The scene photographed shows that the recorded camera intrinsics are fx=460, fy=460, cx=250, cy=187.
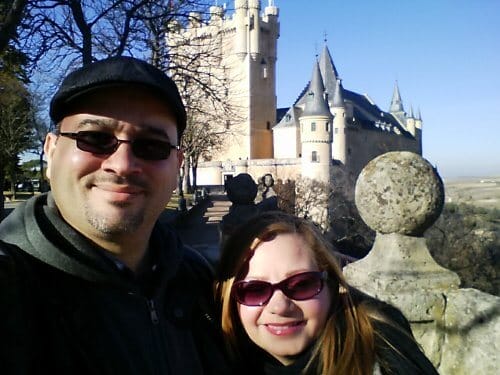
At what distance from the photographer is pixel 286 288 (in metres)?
1.67

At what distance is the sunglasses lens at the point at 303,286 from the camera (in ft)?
5.47

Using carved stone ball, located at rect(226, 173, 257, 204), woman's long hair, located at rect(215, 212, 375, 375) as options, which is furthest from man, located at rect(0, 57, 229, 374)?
carved stone ball, located at rect(226, 173, 257, 204)

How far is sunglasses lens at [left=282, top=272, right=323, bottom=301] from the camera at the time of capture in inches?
65.7

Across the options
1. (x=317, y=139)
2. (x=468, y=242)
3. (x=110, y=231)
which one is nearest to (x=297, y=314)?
(x=110, y=231)

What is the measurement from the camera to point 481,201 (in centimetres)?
4259

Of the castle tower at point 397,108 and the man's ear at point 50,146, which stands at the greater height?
the castle tower at point 397,108

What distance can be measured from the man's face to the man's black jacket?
0.23ft

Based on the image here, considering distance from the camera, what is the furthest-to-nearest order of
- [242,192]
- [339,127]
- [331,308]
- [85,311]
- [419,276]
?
1. [339,127]
2. [242,192]
3. [419,276]
4. [331,308]
5. [85,311]

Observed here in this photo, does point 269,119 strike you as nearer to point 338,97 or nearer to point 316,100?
point 338,97

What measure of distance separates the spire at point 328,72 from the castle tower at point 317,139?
31.0 ft

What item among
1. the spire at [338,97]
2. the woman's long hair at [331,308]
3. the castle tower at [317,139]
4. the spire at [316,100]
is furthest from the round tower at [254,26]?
the woman's long hair at [331,308]

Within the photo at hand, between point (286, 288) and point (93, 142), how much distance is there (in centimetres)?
84

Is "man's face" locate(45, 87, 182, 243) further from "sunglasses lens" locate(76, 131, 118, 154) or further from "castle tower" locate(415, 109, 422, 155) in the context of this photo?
"castle tower" locate(415, 109, 422, 155)

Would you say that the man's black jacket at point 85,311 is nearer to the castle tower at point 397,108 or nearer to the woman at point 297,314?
the woman at point 297,314
